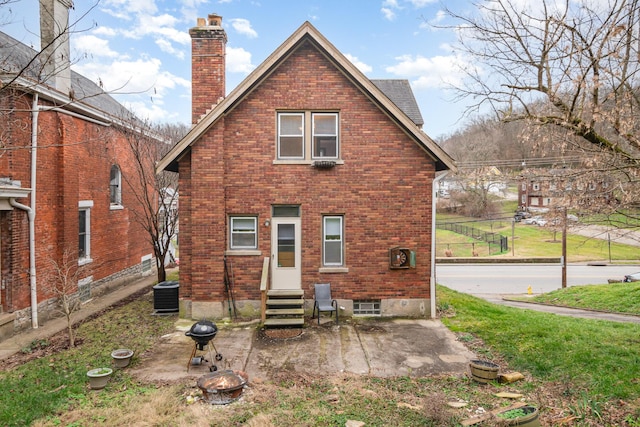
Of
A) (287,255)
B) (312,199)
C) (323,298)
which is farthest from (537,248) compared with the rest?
(287,255)

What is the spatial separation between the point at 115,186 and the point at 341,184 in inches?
391

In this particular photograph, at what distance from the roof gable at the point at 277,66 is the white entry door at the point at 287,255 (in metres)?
3.38

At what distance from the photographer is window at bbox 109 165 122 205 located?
16125mm

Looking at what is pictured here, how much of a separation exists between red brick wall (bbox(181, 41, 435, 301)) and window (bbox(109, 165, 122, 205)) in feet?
23.4

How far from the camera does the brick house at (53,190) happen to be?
1011 centimetres

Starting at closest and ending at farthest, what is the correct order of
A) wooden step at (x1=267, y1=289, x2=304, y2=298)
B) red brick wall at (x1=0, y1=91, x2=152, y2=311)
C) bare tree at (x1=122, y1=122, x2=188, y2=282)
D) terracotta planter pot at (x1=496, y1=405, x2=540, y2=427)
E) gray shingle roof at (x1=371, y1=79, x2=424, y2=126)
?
terracotta planter pot at (x1=496, y1=405, x2=540, y2=427)
red brick wall at (x1=0, y1=91, x2=152, y2=311)
wooden step at (x1=267, y1=289, x2=304, y2=298)
gray shingle roof at (x1=371, y1=79, x2=424, y2=126)
bare tree at (x1=122, y1=122, x2=188, y2=282)

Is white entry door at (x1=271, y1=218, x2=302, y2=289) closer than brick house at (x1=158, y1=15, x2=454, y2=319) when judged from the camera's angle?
No

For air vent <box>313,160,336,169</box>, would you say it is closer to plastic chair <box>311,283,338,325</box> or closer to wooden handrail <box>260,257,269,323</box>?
wooden handrail <box>260,257,269,323</box>

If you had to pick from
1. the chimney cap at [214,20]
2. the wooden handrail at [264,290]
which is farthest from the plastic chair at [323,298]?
the chimney cap at [214,20]

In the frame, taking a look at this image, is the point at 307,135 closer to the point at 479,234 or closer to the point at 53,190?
the point at 53,190

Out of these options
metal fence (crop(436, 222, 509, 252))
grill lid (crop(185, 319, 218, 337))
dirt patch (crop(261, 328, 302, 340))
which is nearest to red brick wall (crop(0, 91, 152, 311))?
grill lid (crop(185, 319, 218, 337))

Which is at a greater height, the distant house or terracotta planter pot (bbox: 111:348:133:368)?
the distant house

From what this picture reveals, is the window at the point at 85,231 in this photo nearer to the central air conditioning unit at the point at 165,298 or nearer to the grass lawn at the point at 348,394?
the central air conditioning unit at the point at 165,298

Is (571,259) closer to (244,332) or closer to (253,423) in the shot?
(244,332)
